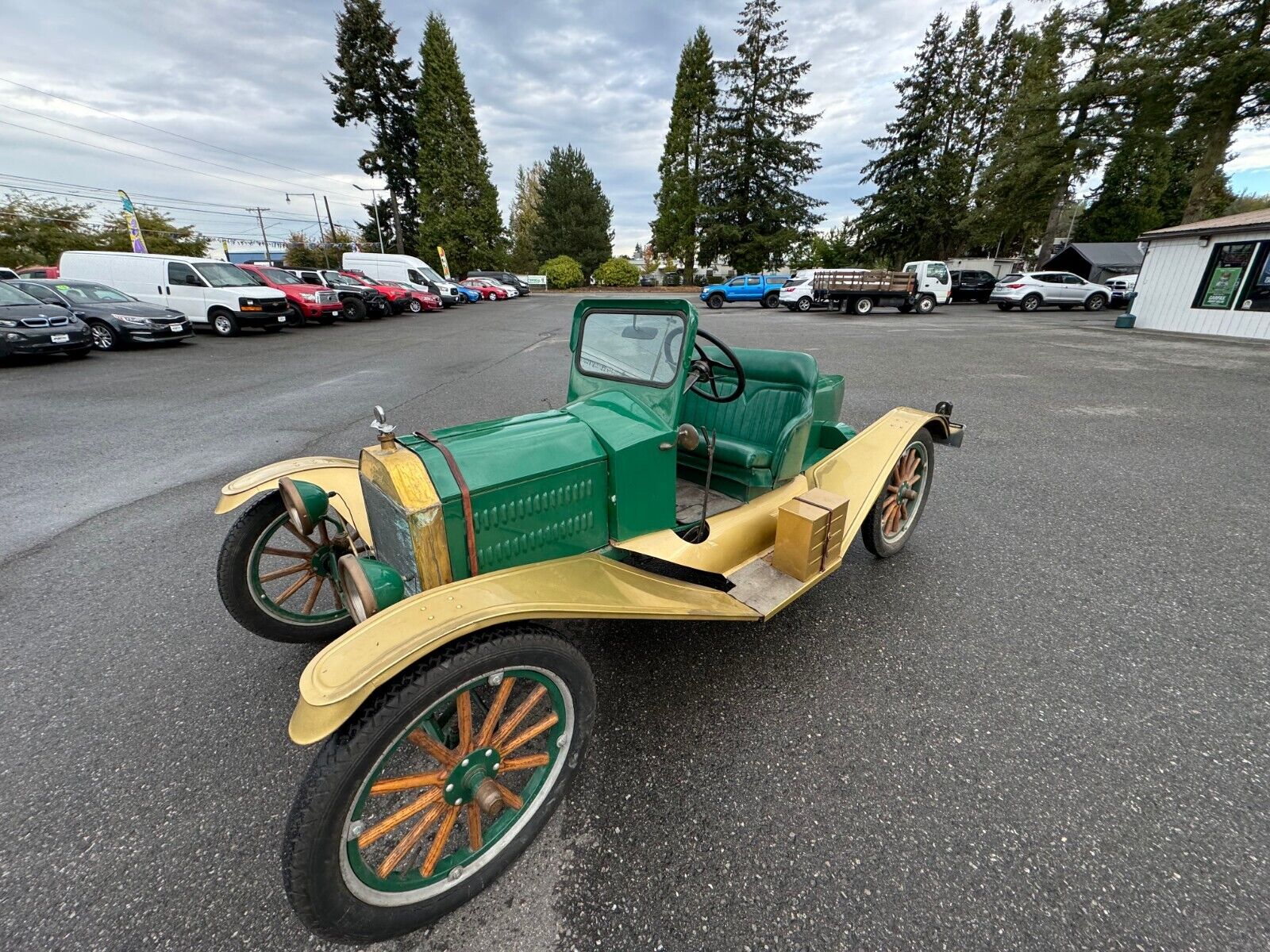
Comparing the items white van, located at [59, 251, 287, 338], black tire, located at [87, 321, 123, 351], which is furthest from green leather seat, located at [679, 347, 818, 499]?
white van, located at [59, 251, 287, 338]

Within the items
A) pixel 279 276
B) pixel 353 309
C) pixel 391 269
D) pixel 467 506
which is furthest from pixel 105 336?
pixel 467 506

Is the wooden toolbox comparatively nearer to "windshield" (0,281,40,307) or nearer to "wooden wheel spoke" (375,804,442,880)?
"wooden wheel spoke" (375,804,442,880)

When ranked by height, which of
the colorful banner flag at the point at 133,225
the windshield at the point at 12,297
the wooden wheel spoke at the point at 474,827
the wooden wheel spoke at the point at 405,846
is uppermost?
the colorful banner flag at the point at 133,225

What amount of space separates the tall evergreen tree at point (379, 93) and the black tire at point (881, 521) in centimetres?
3883

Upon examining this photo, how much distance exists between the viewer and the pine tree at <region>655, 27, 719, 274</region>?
3497 cm

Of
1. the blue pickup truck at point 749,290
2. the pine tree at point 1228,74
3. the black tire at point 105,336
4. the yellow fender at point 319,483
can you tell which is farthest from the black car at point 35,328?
the pine tree at point 1228,74

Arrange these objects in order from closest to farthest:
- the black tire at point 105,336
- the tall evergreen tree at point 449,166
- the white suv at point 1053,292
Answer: the black tire at point 105,336 → the white suv at point 1053,292 → the tall evergreen tree at point 449,166

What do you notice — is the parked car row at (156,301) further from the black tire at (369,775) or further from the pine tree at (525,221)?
the pine tree at (525,221)

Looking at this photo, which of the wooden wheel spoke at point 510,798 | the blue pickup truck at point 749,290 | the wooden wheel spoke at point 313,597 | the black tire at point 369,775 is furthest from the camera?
the blue pickup truck at point 749,290

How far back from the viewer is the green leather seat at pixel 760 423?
8.64ft

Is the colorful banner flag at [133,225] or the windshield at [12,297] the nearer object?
the windshield at [12,297]

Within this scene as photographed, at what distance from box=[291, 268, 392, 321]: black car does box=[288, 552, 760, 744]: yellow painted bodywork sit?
1855 cm

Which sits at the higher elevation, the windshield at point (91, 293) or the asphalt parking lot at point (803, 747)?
the windshield at point (91, 293)

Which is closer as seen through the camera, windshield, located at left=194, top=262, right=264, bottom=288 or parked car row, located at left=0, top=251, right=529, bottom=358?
parked car row, located at left=0, top=251, right=529, bottom=358
